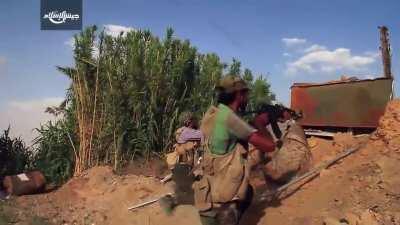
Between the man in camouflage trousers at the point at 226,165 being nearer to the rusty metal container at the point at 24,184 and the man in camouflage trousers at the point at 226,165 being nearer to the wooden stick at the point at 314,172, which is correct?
the wooden stick at the point at 314,172

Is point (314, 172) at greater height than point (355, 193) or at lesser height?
greater

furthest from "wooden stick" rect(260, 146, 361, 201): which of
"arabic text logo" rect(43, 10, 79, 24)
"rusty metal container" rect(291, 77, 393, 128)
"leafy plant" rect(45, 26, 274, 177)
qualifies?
"arabic text logo" rect(43, 10, 79, 24)

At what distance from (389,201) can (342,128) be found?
2.74 meters

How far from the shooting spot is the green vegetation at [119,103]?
9.73 meters

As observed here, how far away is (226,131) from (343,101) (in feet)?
12.5

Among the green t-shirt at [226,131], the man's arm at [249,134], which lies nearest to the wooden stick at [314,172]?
the green t-shirt at [226,131]

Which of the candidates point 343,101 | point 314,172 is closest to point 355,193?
point 314,172

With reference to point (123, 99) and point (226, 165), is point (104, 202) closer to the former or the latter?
point (123, 99)

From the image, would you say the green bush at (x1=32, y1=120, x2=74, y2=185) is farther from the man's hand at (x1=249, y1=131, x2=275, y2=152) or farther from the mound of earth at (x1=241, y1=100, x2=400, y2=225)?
the man's hand at (x1=249, y1=131, x2=275, y2=152)

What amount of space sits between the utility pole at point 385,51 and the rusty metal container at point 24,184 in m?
6.58

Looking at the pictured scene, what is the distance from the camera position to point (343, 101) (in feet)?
24.2

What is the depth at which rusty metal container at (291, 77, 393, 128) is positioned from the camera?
6777mm

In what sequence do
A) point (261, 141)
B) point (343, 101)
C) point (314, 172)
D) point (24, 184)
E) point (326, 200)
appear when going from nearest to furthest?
1. point (261, 141)
2. point (326, 200)
3. point (314, 172)
4. point (343, 101)
5. point (24, 184)

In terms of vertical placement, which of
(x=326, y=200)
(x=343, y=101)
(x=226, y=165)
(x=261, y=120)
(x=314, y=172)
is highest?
(x=343, y=101)
